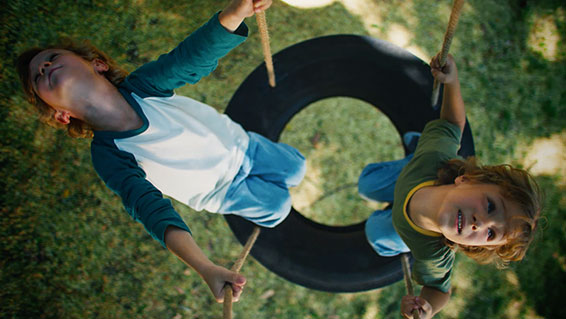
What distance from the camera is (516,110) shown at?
266 cm

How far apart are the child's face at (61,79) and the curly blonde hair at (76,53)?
2.5 inches

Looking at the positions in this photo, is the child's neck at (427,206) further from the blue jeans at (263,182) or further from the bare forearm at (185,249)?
the bare forearm at (185,249)

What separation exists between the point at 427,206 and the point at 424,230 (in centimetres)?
15

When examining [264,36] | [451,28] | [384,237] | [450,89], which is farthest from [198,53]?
[384,237]

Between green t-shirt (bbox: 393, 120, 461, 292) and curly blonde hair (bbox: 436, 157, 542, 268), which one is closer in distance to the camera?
curly blonde hair (bbox: 436, 157, 542, 268)

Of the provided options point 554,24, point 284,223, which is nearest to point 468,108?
point 554,24

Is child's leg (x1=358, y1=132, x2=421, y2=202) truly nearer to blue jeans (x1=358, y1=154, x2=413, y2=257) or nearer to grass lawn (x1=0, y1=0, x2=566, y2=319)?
blue jeans (x1=358, y1=154, x2=413, y2=257)

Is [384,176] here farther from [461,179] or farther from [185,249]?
[185,249]

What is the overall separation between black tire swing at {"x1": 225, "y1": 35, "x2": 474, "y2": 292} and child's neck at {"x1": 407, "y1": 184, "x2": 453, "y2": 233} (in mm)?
603

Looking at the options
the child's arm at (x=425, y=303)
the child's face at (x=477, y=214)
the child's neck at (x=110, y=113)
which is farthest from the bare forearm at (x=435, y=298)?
the child's neck at (x=110, y=113)

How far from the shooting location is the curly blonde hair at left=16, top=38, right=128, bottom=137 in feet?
4.25

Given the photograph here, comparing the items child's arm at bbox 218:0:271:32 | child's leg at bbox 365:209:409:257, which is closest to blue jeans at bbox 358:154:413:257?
child's leg at bbox 365:209:409:257

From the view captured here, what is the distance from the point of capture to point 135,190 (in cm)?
118

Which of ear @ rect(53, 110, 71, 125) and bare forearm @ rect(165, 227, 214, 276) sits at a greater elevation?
ear @ rect(53, 110, 71, 125)
